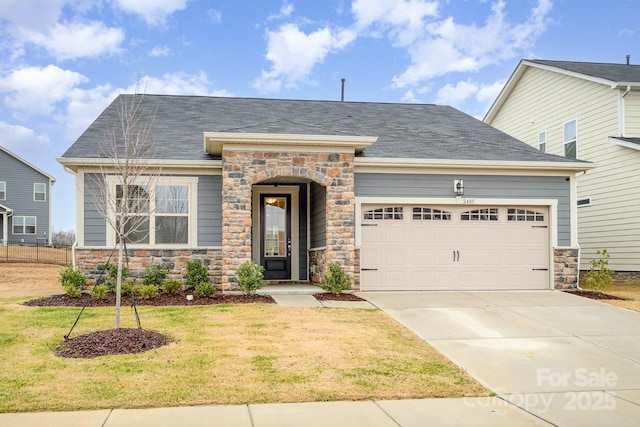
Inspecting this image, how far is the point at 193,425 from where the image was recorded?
15.8 feet

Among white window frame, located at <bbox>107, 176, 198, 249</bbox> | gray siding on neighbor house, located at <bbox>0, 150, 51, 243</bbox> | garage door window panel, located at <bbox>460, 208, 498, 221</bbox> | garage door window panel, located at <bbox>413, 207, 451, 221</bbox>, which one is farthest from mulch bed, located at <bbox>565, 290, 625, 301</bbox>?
gray siding on neighbor house, located at <bbox>0, 150, 51, 243</bbox>

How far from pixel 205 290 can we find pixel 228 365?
5.06m

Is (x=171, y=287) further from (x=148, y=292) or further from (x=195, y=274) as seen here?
(x=148, y=292)

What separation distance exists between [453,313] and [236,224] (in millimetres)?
4663

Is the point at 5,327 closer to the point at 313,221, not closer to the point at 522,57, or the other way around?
the point at 313,221

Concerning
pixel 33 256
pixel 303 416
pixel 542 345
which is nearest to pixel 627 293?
pixel 542 345

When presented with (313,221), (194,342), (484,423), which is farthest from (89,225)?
(484,423)

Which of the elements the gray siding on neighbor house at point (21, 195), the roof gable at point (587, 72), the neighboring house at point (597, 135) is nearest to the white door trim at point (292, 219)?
the neighboring house at point (597, 135)

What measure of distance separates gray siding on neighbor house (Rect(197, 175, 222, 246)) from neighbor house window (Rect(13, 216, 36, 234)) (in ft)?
82.5

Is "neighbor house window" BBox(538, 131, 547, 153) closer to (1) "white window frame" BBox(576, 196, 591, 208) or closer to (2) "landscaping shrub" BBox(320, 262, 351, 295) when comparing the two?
(1) "white window frame" BBox(576, 196, 591, 208)

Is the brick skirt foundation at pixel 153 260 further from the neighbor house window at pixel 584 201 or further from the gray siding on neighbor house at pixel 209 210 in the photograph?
the neighbor house window at pixel 584 201

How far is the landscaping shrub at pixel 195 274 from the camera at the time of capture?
1217 cm

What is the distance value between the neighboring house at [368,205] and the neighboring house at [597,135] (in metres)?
3.57

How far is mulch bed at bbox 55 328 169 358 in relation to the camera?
7.09m
